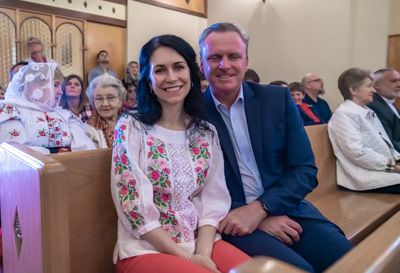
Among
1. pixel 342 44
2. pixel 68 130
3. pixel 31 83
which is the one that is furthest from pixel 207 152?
pixel 342 44

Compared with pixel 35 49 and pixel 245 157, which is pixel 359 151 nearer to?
pixel 245 157

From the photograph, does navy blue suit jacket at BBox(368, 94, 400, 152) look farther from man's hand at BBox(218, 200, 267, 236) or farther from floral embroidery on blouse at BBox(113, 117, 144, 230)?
floral embroidery on blouse at BBox(113, 117, 144, 230)

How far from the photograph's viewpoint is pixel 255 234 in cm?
141

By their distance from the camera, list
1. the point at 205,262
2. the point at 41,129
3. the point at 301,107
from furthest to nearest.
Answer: the point at 301,107, the point at 41,129, the point at 205,262

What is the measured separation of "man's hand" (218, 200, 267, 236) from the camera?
4.53ft

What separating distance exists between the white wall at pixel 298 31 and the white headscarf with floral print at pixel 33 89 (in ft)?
14.9

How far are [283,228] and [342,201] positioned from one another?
4.04 ft

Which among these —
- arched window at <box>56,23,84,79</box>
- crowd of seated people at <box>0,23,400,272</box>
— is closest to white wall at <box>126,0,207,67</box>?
arched window at <box>56,23,84,79</box>

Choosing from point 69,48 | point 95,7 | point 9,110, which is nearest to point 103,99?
point 9,110

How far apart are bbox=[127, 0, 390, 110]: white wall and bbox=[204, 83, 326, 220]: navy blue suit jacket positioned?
4.68m

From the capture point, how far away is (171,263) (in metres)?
1.10

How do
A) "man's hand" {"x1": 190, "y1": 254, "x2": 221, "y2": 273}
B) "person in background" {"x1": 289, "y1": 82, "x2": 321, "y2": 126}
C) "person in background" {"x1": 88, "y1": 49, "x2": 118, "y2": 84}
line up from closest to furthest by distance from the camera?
"man's hand" {"x1": 190, "y1": 254, "x2": 221, "y2": 273} → "person in background" {"x1": 289, "y1": 82, "x2": 321, "y2": 126} → "person in background" {"x1": 88, "y1": 49, "x2": 118, "y2": 84}

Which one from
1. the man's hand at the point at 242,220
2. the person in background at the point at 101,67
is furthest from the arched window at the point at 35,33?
the man's hand at the point at 242,220

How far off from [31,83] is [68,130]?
0.37 meters
